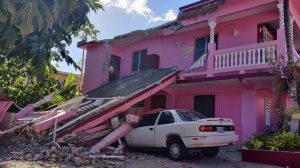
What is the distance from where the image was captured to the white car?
30.2 ft

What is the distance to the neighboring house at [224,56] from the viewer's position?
12094 millimetres

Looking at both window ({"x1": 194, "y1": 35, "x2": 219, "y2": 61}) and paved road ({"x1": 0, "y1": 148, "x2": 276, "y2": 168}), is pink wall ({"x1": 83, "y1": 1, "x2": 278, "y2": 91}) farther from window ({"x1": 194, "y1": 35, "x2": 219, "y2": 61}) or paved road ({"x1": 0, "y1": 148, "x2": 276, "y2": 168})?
paved road ({"x1": 0, "y1": 148, "x2": 276, "y2": 168})

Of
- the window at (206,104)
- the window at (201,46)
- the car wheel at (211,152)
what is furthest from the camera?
the window at (201,46)

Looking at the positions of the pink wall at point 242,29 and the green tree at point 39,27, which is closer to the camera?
the green tree at point 39,27

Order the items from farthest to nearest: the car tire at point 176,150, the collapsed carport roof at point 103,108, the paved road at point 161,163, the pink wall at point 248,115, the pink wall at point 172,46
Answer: the pink wall at point 172,46, the pink wall at point 248,115, the collapsed carport roof at point 103,108, the car tire at point 176,150, the paved road at point 161,163

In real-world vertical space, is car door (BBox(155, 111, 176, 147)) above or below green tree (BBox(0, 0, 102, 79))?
Answer: below

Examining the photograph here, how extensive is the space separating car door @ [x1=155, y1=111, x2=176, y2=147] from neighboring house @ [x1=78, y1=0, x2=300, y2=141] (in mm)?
2466

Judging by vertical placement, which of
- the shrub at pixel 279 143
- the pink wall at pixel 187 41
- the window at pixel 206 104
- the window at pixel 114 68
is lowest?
the shrub at pixel 279 143

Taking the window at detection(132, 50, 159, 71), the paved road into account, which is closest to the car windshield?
the paved road

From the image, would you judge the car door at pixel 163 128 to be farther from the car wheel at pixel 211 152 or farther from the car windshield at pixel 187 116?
the car wheel at pixel 211 152

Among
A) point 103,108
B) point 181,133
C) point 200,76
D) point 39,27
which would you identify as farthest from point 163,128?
point 39,27

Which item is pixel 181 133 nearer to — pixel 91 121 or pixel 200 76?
pixel 91 121

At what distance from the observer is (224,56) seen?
12695 millimetres

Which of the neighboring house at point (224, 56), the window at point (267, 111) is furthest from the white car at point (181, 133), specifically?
the window at point (267, 111)
